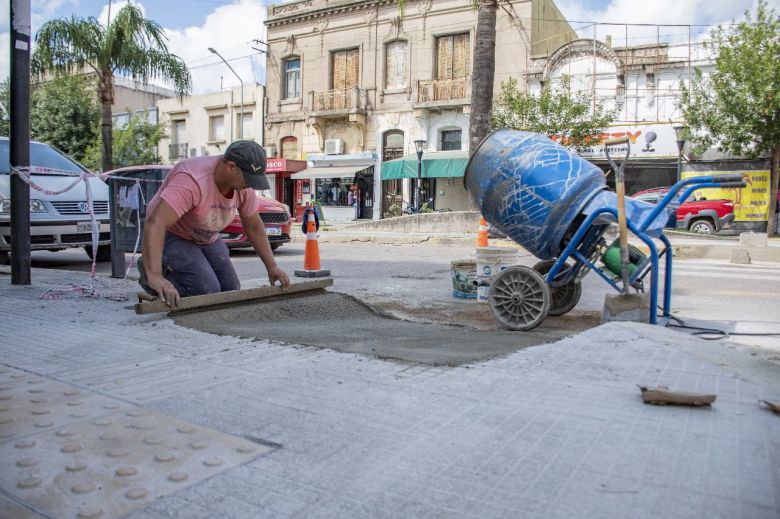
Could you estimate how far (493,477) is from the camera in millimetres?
1929

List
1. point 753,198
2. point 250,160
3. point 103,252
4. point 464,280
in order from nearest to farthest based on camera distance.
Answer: point 250,160 → point 464,280 → point 103,252 → point 753,198

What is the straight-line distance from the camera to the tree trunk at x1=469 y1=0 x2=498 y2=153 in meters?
14.0

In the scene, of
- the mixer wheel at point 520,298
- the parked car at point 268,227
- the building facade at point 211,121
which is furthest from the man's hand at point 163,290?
the building facade at point 211,121

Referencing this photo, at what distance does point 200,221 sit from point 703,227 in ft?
62.3

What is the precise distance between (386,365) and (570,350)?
3.53 ft

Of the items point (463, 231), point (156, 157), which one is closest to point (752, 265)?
point (463, 231)

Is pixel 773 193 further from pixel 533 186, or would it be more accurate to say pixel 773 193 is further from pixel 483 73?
pixel 533 186

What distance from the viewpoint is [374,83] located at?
98.1 feet

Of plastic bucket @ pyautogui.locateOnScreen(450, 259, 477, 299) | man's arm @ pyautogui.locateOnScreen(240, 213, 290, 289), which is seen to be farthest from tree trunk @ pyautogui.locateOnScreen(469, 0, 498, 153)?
man's arm @ pyautogui.locateOnScreen(240, 213, 290, 289)

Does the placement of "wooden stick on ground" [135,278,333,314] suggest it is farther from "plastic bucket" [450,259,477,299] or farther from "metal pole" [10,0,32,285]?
"metal pole" [10,0,32,285]

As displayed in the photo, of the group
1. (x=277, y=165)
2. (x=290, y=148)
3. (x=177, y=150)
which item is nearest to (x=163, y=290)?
(x=277, y=165)

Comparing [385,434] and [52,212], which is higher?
[52,212]

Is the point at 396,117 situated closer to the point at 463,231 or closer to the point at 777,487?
the point at 463,231

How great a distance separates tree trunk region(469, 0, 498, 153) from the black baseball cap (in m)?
10.4
